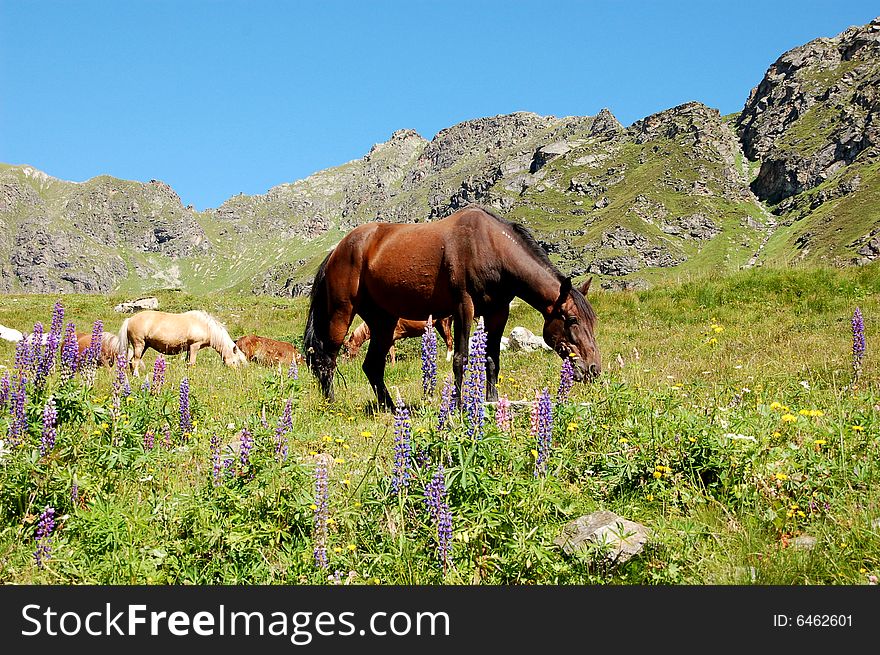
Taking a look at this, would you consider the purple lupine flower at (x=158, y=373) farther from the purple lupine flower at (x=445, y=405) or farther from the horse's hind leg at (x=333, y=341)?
the purple lupine flower at (x=445, y=405)

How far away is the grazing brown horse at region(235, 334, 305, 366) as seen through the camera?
17734mm

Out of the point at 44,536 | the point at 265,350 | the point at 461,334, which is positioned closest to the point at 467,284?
the point at 461,334

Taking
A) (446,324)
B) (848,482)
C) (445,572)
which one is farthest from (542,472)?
(446,324)

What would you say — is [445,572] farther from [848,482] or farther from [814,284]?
[814,284]

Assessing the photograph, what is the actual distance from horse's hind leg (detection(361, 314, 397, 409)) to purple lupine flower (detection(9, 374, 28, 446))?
456cm

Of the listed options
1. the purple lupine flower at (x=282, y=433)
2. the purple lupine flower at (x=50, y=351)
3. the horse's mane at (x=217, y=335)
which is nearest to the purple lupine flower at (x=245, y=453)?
the purple lupine flower at (x=282, y=433)

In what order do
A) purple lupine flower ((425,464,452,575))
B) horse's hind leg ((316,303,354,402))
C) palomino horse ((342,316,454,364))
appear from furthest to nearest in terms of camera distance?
palomino horse ((342,316,454,364)) < horse's hind leg ((316,303,354,402)) < purple lupine flower ((425,464,452,575))

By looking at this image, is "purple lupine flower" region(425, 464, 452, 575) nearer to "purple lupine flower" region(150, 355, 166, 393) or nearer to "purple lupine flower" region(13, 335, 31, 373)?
"purple lupine flower" region(13, 335, 31, 373)

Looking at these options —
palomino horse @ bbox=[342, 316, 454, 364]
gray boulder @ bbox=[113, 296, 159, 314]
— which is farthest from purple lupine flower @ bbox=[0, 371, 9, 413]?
gray boulder @ bbox=[113, 296, 159, 314]

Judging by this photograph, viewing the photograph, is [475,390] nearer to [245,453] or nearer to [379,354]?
[245,453]

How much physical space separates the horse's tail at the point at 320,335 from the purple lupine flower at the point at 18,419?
5.02 m

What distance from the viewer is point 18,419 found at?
203 inches

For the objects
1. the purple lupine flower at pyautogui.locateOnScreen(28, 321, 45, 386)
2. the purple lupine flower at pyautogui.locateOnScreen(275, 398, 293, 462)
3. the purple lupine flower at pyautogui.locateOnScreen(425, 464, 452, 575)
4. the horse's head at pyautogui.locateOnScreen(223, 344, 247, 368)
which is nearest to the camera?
the purple lupine flower at pyautogui.locateOnScreen(425, 464, 452, 575)

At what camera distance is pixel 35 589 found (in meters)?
3.48
